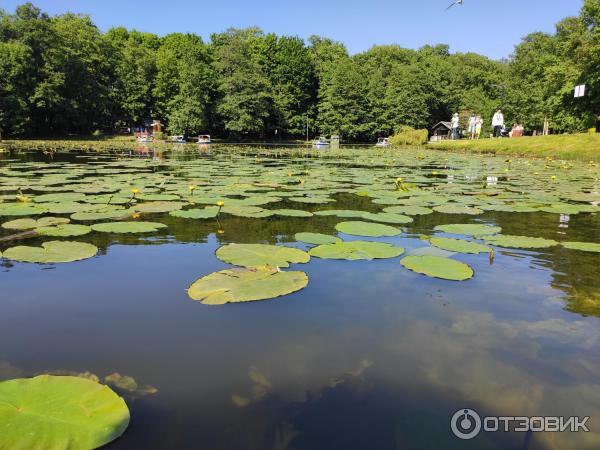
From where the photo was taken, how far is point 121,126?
43906 mm

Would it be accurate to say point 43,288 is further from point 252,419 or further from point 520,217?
point 520,217

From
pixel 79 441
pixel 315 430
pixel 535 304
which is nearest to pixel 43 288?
pixel 79 441

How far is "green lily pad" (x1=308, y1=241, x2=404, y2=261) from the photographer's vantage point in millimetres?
2906

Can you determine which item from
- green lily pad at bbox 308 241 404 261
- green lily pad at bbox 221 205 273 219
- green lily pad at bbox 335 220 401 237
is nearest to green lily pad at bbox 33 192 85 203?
green lily pad at bbox 221 205 273 219

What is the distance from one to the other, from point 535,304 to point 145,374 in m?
2.00

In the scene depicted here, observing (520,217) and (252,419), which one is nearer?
(252,419)

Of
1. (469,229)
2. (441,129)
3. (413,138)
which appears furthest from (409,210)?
(441,129)

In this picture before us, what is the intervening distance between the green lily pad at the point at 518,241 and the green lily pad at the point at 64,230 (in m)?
3.43

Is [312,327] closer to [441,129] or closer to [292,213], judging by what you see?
[292,213]

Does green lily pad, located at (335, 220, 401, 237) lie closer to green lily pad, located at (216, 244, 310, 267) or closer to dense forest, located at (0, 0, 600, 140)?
green lily pad, located at (216, 244, 310, 267)

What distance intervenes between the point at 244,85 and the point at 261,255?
36078 millimetres

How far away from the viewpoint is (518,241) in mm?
3354

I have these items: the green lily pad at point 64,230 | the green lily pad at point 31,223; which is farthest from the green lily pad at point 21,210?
the green lily pad at point 64,230

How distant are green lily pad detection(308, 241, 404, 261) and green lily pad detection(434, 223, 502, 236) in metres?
0.91
